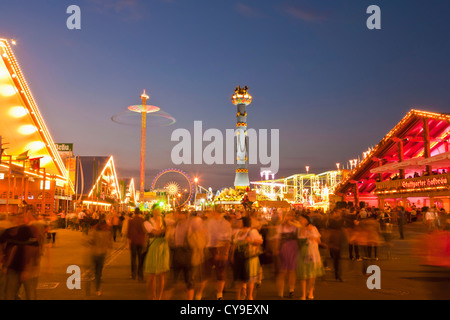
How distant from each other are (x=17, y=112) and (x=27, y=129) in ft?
8.70

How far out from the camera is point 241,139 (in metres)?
104

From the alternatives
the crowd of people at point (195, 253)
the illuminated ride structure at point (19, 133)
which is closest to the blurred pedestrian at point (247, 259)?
the crowd of people at point (195, 253)

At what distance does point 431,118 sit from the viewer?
34.3 m

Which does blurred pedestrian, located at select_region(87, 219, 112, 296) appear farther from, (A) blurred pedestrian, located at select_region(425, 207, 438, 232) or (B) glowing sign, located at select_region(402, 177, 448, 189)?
(B) glowing sign, located at select_region(402, 177, 448, 189)

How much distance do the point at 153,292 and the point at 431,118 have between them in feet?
108

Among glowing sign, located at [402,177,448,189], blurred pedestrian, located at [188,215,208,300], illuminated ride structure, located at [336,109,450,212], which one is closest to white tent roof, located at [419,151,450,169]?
illuminated ride structure, located at [336,109,450,212]

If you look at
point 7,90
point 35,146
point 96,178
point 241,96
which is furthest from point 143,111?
point 241,96

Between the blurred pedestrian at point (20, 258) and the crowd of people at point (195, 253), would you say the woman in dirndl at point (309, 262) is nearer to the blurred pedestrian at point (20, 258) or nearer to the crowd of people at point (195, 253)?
the crowd of people at point (195, 253)

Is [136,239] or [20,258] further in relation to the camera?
[136,239]

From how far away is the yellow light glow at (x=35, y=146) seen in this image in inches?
1323

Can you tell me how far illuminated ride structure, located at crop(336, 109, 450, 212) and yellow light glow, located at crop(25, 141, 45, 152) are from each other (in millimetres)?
29930

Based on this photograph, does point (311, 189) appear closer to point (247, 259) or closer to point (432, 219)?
point (432, 219)

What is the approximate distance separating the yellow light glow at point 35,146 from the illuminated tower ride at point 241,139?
72160 mm
